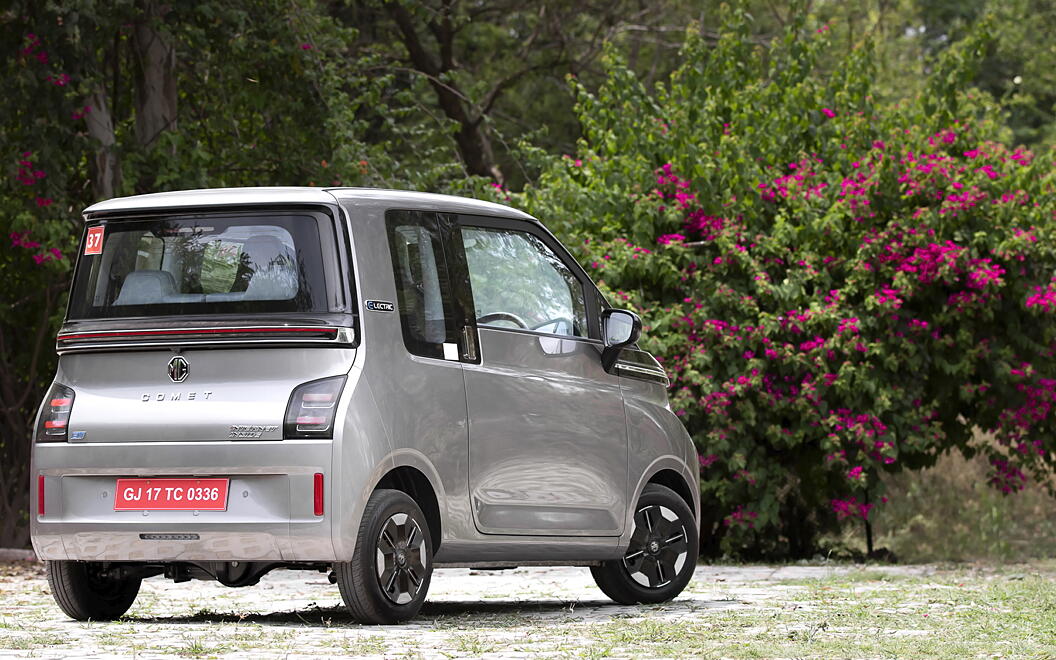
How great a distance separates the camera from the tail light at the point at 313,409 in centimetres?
753

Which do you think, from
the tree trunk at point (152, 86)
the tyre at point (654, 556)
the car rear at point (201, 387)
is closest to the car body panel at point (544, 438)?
the tyre at point (654, 556)

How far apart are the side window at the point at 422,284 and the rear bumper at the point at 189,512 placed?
2.90 ft

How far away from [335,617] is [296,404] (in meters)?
1.46

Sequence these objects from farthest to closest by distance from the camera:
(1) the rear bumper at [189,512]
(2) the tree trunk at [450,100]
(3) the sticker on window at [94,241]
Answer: (2) the tree trunk at [450,100]
(3) the sticker on window at [94,241]
(1) the rear bumper at [189,512]

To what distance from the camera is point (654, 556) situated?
9891 mm

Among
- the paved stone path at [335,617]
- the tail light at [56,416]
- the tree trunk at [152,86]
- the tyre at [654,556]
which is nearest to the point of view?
the paved stone path at [335,617]

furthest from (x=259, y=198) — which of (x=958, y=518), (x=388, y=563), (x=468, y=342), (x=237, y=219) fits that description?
(x=958, y=518)

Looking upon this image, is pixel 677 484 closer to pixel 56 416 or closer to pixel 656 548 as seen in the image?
pixel 656 548

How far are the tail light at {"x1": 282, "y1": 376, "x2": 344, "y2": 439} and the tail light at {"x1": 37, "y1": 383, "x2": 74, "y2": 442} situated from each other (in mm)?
1113

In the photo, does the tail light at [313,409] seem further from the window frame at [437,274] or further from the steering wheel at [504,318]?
the steering wheel at [504,318]

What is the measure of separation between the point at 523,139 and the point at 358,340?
9444 millimetres

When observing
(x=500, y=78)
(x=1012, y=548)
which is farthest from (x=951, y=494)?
(x=500, y=78)

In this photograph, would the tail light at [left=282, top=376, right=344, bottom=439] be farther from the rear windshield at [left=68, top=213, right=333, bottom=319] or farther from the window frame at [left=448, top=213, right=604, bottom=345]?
the window frame at [left=448, top=213, right=604, bottom=345]

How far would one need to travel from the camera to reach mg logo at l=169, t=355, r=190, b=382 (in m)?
7.80
